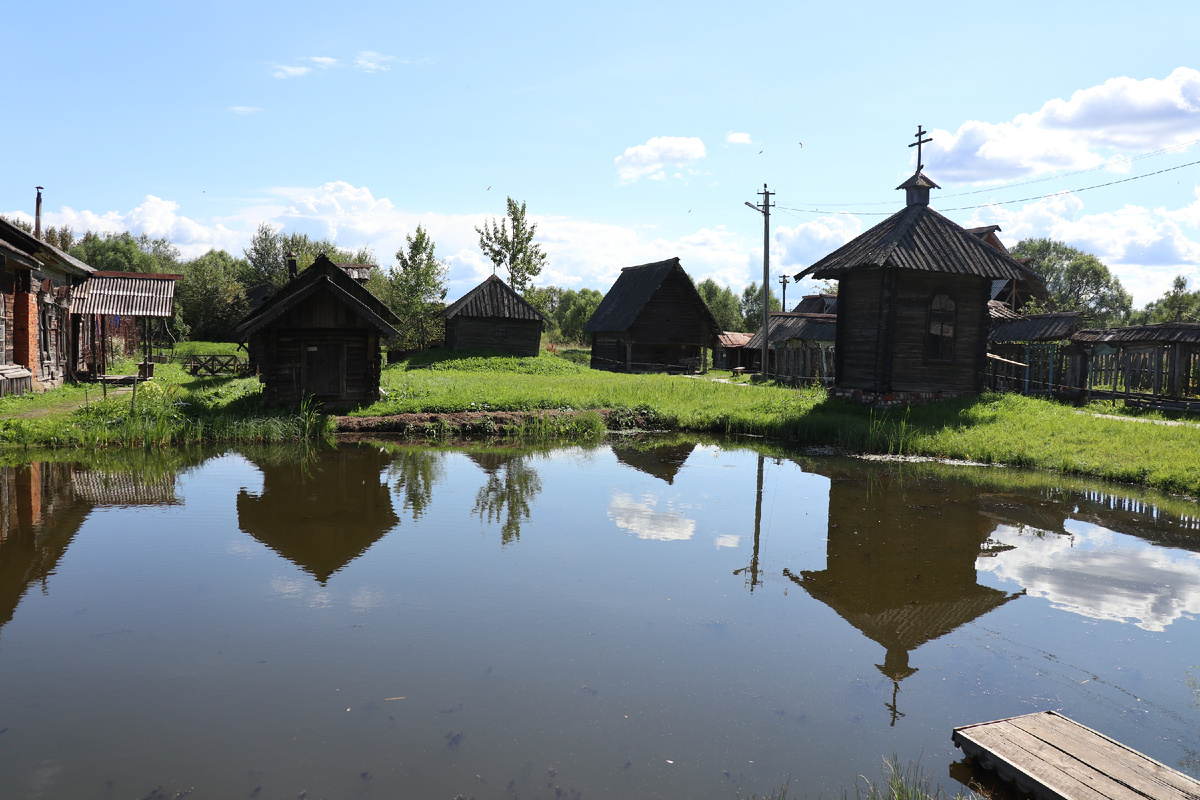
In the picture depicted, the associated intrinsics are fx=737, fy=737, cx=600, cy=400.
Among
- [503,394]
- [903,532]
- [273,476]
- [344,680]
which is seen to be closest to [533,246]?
[503,394]

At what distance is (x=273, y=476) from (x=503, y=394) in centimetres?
927

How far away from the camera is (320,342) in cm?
1977

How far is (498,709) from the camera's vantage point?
17.2 feet

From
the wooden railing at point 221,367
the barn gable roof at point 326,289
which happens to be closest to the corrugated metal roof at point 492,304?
the wooden railing at point 221,367

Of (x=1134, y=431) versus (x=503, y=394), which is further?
(x=503, y=394)

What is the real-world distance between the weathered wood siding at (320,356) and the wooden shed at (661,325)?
2159cm

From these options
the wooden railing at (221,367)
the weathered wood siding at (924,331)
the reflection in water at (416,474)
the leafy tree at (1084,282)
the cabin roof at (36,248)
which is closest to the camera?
the reflection in water at (416,474)

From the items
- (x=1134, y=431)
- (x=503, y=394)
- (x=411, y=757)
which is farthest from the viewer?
(x=503, y=394)

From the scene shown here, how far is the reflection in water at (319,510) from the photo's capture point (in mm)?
8922

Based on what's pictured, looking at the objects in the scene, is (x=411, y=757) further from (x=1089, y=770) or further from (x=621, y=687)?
(x=1089, y=770)

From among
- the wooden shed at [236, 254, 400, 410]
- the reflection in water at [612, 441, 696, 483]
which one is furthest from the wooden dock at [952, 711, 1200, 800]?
the wooden shed at [236, 254, 400, 410]

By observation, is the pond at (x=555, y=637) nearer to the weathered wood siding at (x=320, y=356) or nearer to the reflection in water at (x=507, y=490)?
the reflection in water at (x=507, y=490)

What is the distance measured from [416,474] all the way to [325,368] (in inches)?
301

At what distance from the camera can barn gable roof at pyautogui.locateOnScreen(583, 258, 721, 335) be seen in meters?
40.6
